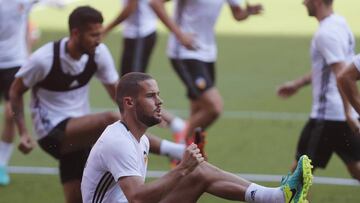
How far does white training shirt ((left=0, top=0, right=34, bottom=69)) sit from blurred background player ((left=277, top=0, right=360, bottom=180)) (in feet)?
11.2

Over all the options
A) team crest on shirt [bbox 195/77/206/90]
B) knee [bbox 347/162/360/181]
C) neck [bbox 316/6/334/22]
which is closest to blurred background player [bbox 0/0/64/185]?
team crest on shirt [bbox 195/77/206/90]

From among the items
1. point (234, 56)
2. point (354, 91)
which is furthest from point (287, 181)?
point (234, 56)

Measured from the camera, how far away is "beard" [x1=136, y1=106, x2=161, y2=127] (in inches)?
280

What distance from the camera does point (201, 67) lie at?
11.4m

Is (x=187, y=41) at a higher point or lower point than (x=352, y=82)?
lower

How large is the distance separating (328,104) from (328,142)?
33cm

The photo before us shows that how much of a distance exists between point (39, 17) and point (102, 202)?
52.9 ft

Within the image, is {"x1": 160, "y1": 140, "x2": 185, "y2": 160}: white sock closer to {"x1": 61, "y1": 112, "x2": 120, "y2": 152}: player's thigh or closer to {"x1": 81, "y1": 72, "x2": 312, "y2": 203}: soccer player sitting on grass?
{"x1": 61, "y1": 112, "x2": 120, "y2": 152}: player's thigh

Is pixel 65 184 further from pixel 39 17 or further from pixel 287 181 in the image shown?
pixel 39 17

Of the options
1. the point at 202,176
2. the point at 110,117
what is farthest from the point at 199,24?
the point at 202,176

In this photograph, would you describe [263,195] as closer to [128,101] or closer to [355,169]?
[128,101]

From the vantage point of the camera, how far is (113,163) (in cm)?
697

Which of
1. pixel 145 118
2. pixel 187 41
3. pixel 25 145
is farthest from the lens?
pixel 187 41

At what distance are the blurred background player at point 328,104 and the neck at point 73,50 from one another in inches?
78.9
